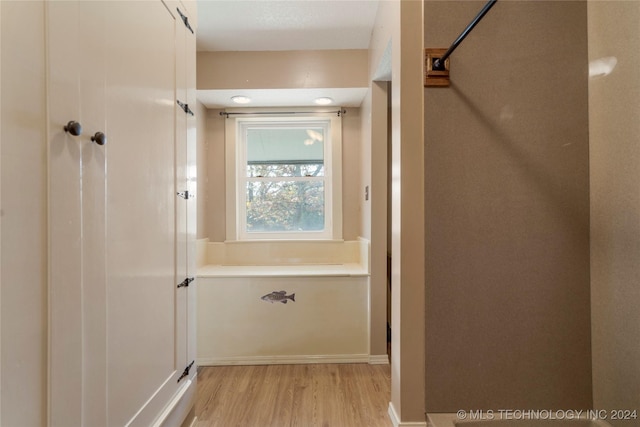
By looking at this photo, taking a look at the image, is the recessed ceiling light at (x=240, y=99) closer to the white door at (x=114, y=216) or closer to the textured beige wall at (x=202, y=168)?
the textured beige wall at (x=202, y=168)

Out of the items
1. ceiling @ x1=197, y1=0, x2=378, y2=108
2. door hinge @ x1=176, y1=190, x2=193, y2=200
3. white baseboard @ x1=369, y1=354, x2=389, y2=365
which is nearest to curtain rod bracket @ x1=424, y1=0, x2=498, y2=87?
ceiling @ x1=197, y1=0, x2=378, y2=108

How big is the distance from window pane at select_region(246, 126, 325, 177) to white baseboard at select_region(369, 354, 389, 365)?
161 centimetres

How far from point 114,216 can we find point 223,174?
2009 mm

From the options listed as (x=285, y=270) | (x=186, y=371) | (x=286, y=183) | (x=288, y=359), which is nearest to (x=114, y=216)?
(x=186, y=371)

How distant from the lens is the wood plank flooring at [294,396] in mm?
1729

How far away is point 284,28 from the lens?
221cm

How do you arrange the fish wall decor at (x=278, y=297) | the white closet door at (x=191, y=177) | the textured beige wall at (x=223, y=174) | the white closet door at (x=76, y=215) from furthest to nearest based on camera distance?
the textured beige wall at (x=223, y=174) < the fish wall decor at (x=278, y=297) < the white closet door at (x=191, y=177) < the white closet door at (x=76, y=215)

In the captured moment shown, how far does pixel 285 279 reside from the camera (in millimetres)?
2352

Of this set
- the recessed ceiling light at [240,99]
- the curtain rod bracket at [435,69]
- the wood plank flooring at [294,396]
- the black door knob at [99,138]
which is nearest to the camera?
the black door knob at [99,138]

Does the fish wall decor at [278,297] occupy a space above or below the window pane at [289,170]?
below

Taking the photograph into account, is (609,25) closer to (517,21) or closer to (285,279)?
(517,21)

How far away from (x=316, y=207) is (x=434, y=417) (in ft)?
6.32

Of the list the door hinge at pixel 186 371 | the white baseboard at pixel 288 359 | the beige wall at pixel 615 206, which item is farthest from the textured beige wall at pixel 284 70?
the white baseboard at pixel 288 359

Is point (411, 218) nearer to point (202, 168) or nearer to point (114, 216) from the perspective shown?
point (114, 216)
